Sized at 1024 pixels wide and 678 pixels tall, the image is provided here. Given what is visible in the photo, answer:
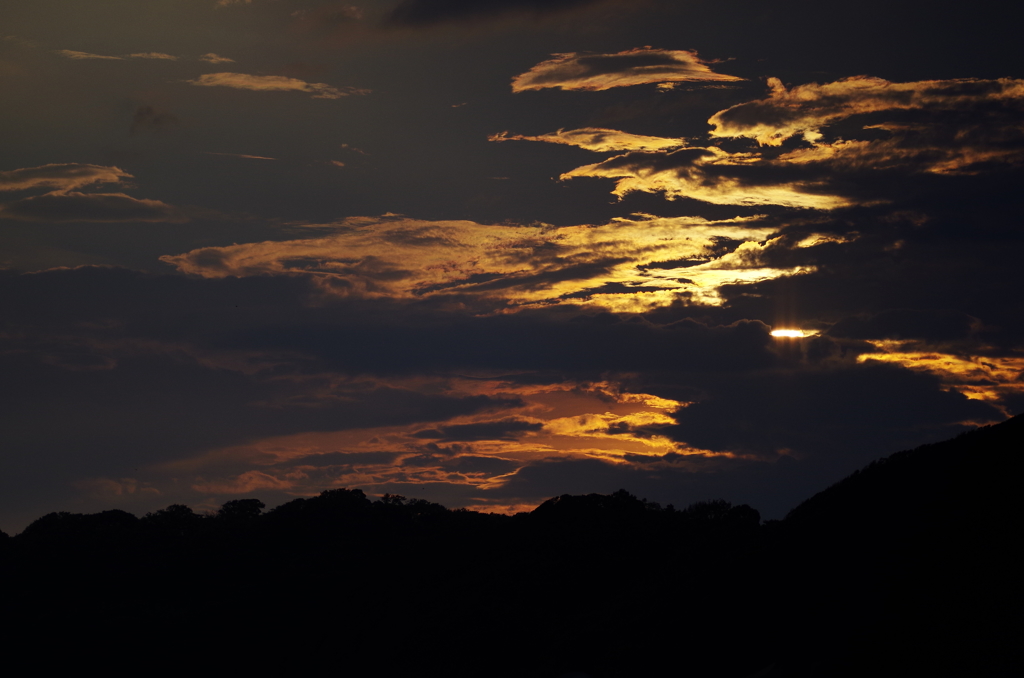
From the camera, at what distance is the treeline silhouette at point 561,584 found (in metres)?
25.3

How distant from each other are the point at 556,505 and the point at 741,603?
26.4m

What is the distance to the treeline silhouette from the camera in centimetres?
2530

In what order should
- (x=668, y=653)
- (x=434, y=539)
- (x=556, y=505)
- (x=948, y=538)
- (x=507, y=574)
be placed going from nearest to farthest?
(x=948, y=538), (x=668, y=653), (x=507, y=574), (x=556, y=505), (x=434, y=539)

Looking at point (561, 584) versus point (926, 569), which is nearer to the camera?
point (926, 569)

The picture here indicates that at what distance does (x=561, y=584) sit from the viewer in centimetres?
4728

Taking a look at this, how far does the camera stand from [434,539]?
222ft

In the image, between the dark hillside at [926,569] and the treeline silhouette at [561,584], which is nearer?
the dark hillside at [926,569]

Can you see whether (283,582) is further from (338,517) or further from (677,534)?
(677,534)

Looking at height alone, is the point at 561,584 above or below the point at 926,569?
below

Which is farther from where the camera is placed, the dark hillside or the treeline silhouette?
the treeline silhouette

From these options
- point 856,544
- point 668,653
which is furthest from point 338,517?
point 856,544

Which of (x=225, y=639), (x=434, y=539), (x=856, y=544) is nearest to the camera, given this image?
(x=856, y=544)

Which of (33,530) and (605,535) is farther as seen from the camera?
(33,530)

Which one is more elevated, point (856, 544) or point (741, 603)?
point (856, 544)
